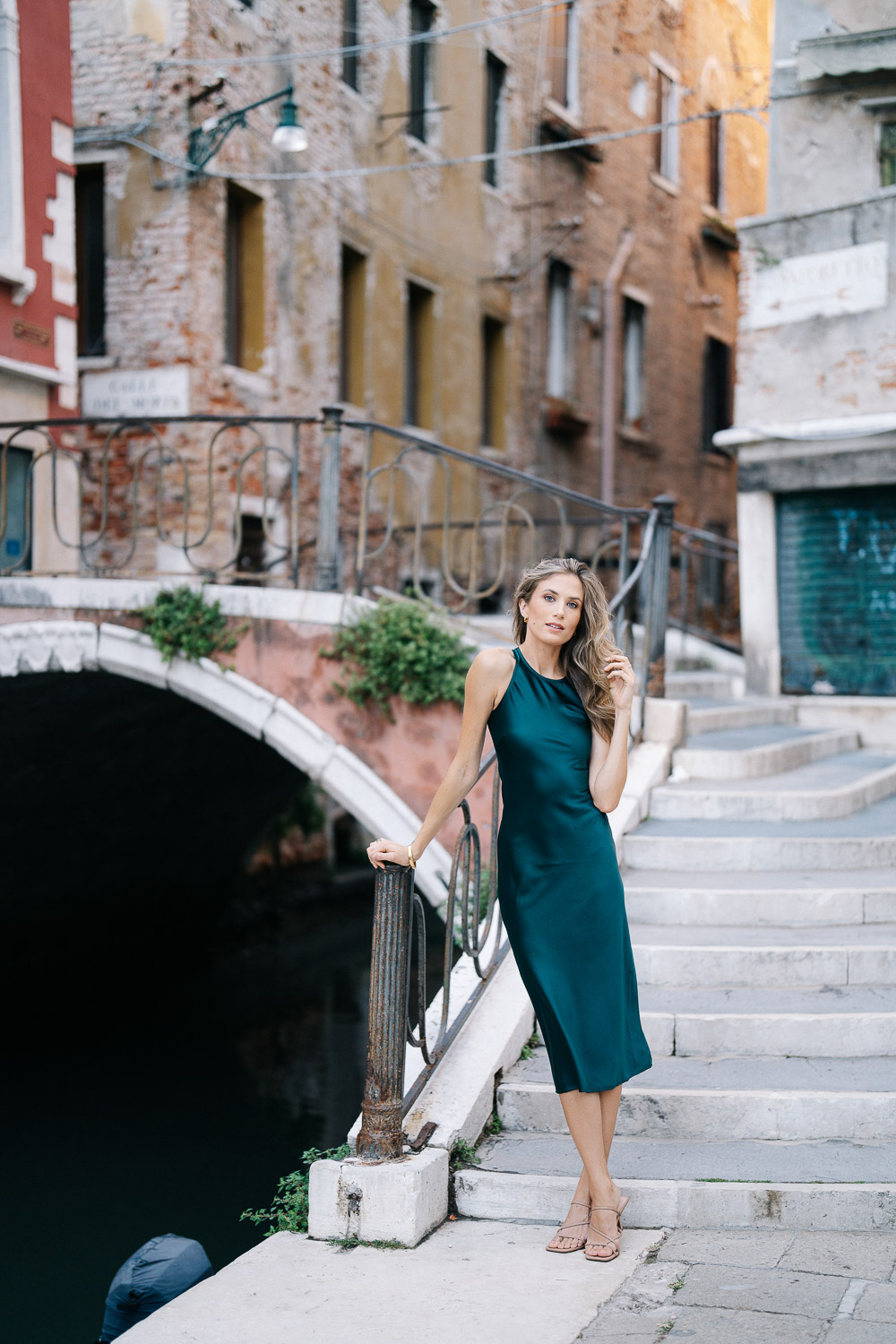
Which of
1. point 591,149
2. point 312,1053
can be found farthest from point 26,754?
point 591,149

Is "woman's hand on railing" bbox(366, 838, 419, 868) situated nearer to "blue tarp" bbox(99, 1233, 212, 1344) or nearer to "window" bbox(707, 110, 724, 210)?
"blue tarp" bbox(99, 1233, 212, 1344)

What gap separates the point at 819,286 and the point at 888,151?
1.19m

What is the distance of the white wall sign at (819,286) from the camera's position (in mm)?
8953

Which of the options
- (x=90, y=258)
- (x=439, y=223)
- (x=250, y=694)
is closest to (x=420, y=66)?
(x=439, y=223)

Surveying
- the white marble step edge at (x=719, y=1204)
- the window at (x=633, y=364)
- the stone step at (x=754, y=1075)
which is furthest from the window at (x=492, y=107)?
the white marble step edge at (x=719, y=1204)

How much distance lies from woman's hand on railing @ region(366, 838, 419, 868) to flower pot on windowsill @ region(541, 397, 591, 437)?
1429 centimetres

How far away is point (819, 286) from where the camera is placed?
922 cm

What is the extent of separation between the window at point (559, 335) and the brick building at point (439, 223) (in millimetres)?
34

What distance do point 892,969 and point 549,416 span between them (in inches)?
523

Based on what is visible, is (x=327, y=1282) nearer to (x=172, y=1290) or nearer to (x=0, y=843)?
(x=172, y=1290)

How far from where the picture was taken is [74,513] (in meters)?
9.62

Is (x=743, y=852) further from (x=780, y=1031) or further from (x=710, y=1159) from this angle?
(x=710, y=1159)

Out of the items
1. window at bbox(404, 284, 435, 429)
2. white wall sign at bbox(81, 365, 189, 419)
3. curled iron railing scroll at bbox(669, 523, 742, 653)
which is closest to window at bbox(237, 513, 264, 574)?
white wall sign at bbox(81, 365, 189, 419)

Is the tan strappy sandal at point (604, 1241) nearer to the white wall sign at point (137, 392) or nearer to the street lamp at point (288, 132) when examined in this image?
the street lamp at point (288, 132)
